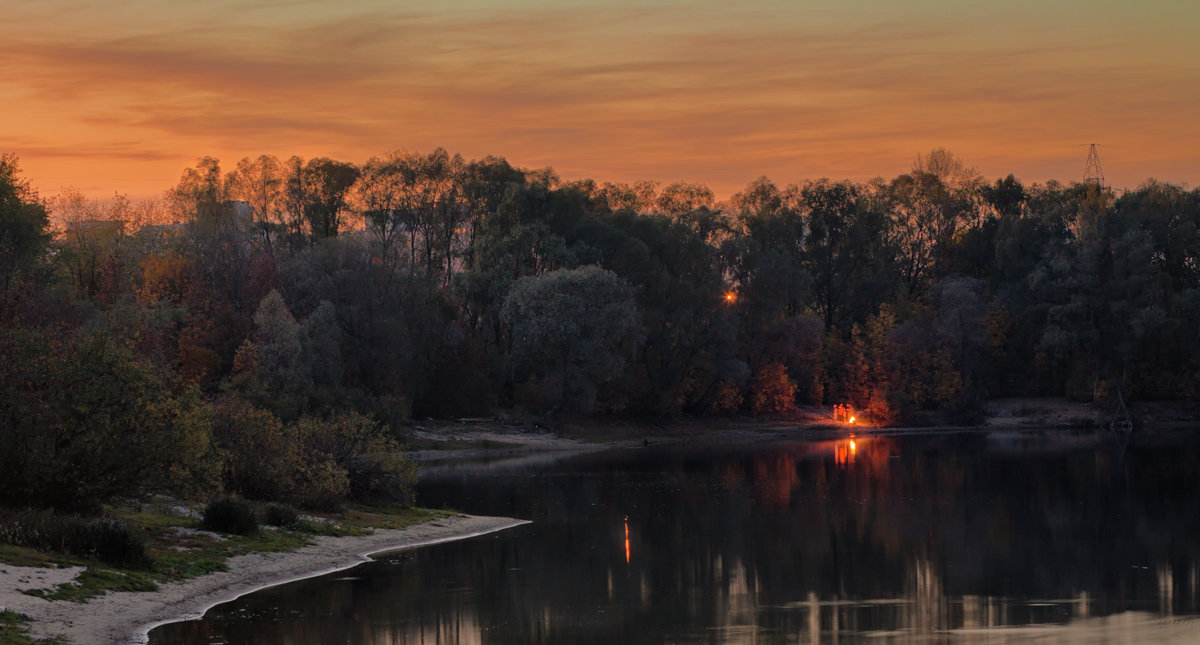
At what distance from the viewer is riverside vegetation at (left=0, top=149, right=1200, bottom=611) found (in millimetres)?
76250

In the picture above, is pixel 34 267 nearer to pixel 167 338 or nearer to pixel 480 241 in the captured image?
pixel 167 338

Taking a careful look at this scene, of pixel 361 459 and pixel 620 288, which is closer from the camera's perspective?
pixel 361 459

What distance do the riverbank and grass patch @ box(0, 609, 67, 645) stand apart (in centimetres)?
20

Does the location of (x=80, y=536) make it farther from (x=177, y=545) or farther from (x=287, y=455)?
(x=287, y=455)

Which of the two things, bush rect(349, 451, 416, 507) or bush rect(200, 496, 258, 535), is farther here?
bush rect(349, 451, 416, 507)

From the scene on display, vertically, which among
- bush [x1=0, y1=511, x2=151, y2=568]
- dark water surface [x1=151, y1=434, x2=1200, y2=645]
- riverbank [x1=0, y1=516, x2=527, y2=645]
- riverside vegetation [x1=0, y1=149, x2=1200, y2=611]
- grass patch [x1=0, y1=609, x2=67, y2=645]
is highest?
riverside vegetation [x1=0, y1=149, x2=1200, y2=611]

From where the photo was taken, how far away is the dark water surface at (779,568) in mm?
24766

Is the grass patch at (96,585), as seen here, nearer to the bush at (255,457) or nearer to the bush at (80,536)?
the bush at (80,536)

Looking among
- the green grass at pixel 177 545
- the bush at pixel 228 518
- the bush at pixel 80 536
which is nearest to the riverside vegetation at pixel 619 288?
the green grass at pixel 177 545

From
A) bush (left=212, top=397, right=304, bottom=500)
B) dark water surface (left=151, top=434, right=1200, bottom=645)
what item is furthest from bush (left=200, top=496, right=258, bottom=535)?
bush (left=212, top=397, right=304, bottom=500)

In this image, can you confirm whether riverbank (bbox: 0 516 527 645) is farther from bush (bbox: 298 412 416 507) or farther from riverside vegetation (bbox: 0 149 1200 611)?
riverside vegetation (bbox: 0 149 1200 611)

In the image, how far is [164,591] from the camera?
1055 inches

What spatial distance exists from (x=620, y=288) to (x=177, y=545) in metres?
58.9

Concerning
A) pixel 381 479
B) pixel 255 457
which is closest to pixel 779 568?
pixel 381 479
